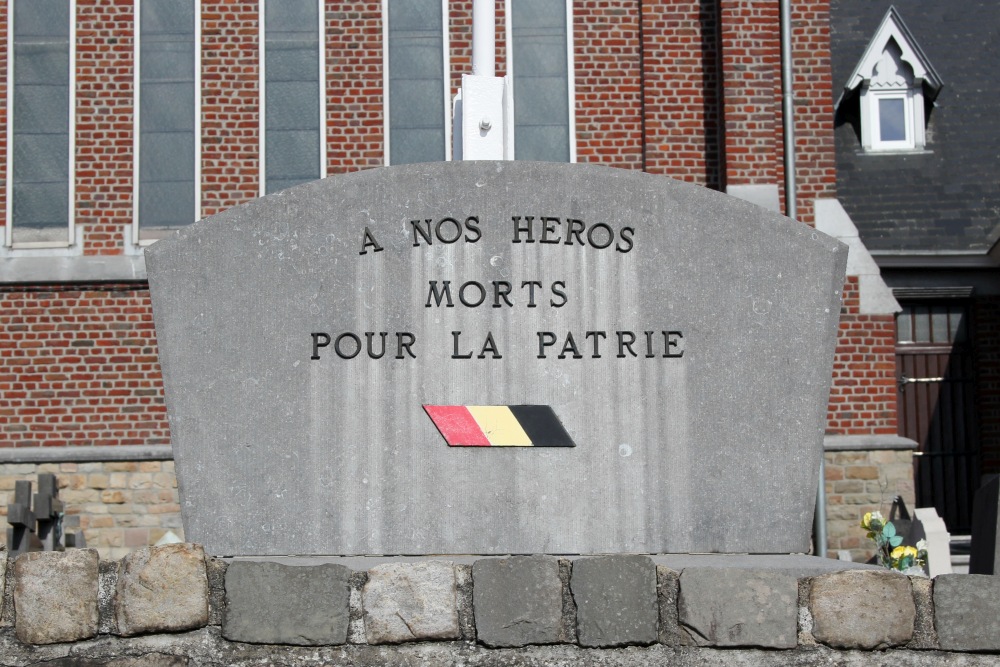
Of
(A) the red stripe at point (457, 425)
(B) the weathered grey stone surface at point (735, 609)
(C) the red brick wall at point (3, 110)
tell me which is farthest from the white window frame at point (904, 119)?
(B) the weathered grey stone surface at point (735, 609)

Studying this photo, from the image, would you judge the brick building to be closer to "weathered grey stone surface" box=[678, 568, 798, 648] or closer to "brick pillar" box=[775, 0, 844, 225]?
"brick pillar" box=[775, 0, 844, 225]

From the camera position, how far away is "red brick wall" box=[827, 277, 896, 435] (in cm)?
1232

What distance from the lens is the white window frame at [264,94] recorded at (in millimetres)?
12461

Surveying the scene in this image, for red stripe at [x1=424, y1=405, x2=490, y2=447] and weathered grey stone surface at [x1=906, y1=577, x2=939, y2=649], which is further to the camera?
red stripe at [x1=424, y1=405, x2=490, y2=447]

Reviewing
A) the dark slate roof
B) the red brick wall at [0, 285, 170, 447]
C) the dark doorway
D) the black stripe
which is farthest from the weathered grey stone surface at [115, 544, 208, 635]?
the dark doorway

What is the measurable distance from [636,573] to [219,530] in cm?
133

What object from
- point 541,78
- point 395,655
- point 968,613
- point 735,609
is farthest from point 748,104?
point 395,655

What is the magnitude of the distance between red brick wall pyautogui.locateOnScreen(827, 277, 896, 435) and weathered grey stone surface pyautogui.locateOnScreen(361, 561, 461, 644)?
29.3ft

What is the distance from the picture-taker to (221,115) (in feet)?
41.0

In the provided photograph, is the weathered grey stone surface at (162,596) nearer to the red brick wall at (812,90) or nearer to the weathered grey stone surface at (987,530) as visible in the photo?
the weathered grey stone surface at (987,530)

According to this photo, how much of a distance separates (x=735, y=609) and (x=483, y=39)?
3187 mm

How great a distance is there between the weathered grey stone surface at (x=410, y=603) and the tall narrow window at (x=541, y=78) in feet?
29.1

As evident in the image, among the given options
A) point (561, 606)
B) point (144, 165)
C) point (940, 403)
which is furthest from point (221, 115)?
point (561, 606)

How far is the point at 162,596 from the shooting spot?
12.6ft
